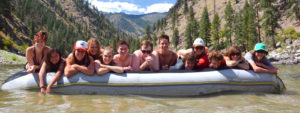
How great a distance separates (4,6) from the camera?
41500mm

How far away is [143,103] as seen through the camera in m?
4.86

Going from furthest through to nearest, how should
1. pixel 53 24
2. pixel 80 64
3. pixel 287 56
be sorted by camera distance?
pixel 53 24, pixel 287 56, pixel 80 64

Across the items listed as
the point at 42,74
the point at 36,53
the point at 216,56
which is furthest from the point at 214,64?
the point at 36,53

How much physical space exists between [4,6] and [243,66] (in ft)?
157

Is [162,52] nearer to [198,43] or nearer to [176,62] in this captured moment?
[176,62]

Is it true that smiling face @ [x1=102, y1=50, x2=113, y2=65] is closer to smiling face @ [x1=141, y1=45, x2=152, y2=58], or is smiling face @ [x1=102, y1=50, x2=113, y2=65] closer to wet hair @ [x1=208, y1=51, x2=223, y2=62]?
smiling face @ [x1=141, y1=45, x2=152, y2=58]

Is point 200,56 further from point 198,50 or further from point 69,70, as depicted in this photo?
point 69,70

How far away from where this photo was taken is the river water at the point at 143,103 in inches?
170

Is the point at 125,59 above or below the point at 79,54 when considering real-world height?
below

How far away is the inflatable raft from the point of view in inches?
222

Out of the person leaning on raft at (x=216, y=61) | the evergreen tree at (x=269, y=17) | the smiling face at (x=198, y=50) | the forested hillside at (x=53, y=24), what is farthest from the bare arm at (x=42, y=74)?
the forested hillside at (x=53, y=24)

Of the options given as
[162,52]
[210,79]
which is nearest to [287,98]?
[210,79]

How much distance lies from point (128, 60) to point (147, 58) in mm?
602

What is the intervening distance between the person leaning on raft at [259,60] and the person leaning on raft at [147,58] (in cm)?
266
